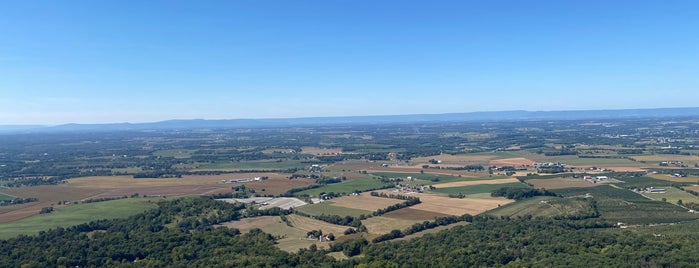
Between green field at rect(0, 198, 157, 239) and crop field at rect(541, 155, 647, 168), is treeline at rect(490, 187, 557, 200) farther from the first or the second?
green field at rect(0, 198, 157, 239)

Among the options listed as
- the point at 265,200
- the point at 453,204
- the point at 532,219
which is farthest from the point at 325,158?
the point at 532,219

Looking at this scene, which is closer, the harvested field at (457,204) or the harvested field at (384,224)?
the harvested field at (384,224)

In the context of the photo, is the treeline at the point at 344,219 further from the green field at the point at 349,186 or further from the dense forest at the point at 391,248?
the green field at the point at 349,186

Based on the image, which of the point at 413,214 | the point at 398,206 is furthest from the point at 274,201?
the point at 413,214

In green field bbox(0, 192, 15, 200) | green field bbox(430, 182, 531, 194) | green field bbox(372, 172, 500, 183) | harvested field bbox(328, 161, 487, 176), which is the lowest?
harvested field bbox(328, 161, 487, 176)

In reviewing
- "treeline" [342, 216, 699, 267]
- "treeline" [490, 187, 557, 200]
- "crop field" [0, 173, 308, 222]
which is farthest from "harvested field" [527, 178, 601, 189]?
"crop field" [0, 173, 308, 222]

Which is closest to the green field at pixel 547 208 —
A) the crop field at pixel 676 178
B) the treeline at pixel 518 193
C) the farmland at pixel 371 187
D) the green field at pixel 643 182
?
the farmland at pixel 371 187
